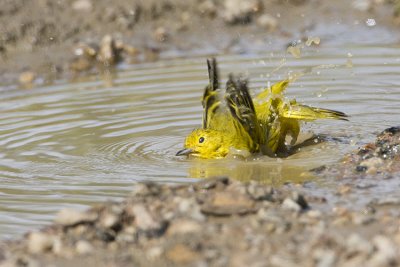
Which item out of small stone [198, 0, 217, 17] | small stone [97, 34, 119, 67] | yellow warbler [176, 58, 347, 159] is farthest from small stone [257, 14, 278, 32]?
yellow warbler [176, 58, 347, 159]

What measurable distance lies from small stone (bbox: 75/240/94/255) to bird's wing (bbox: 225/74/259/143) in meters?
2.83

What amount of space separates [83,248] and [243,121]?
2903mm

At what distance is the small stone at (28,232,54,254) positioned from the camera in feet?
15.3

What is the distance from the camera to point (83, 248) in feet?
15.0

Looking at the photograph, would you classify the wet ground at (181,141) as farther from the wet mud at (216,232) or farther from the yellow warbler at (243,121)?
the yellow warbler at (243,121)

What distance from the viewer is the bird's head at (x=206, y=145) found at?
739cm

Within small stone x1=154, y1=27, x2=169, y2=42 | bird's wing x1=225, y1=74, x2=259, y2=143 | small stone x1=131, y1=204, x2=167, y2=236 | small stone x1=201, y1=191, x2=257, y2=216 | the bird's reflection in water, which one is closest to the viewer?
small stone x1=131, y1=204, x2=167, y2=236

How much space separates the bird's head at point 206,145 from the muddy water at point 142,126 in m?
0.08

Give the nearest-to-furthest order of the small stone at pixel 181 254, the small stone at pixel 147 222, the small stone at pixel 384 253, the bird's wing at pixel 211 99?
1. the small stone at pixel 384 253
2. the small stone at pixel 181 254
3. the small stone at pixel 147 222
4. the bird's wing at pixel 211 99

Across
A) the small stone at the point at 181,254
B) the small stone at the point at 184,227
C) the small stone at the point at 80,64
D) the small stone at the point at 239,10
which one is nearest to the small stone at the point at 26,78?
the small stone at the point at 80,64

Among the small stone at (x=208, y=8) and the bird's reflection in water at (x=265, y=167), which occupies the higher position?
the small stone at (x=208, y=8)

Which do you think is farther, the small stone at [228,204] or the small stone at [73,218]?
the small stone at [228,204]

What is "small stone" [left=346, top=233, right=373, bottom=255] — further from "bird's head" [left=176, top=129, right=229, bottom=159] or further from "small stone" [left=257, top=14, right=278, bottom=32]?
"small stone" [left=257, top=14, right=278, bottom=32]

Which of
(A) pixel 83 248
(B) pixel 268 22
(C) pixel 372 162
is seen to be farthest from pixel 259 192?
(B) pixel 268 22
